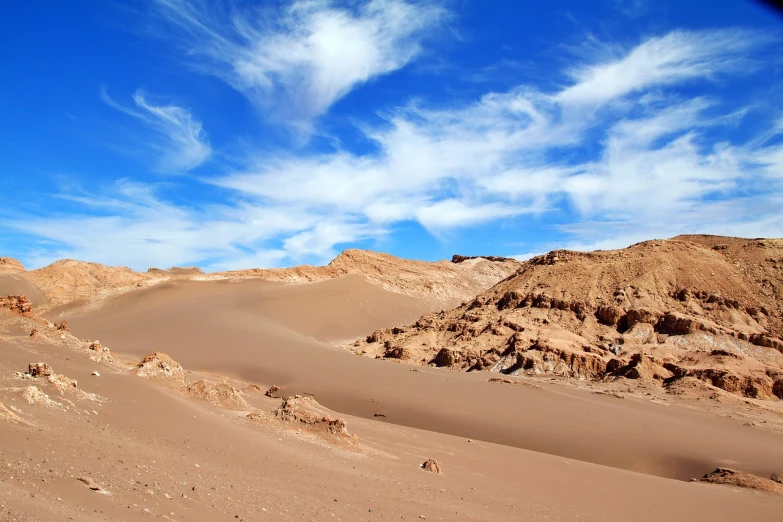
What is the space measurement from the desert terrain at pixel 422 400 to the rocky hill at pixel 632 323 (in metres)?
0.09

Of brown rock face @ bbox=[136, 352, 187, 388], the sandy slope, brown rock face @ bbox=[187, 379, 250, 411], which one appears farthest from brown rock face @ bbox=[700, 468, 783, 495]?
brown rock face @ bbox=[136, 352, 187, 388]

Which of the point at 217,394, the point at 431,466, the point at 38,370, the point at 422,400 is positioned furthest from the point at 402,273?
the point at 38,370

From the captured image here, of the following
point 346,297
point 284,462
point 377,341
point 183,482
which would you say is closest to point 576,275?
point 377,341

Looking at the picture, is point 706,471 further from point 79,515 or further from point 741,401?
point 79,515

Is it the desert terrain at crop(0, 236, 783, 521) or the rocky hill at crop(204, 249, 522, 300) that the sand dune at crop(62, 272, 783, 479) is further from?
the rocky hill at crop(204, 249, 522, 300)

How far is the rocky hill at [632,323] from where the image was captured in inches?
723

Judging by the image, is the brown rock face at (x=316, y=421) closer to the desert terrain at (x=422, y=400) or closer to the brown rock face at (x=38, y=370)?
the desert terrain at (x=422, y=400)

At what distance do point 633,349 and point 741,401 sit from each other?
4618 mm

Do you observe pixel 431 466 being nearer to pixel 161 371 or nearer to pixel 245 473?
pixel 245 473

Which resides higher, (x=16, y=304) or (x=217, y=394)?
(x=16, y=304)

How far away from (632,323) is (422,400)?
10.5m

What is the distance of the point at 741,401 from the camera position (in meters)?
15.7

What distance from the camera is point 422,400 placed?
51.7 ft

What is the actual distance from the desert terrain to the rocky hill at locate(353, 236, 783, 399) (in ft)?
0.30
